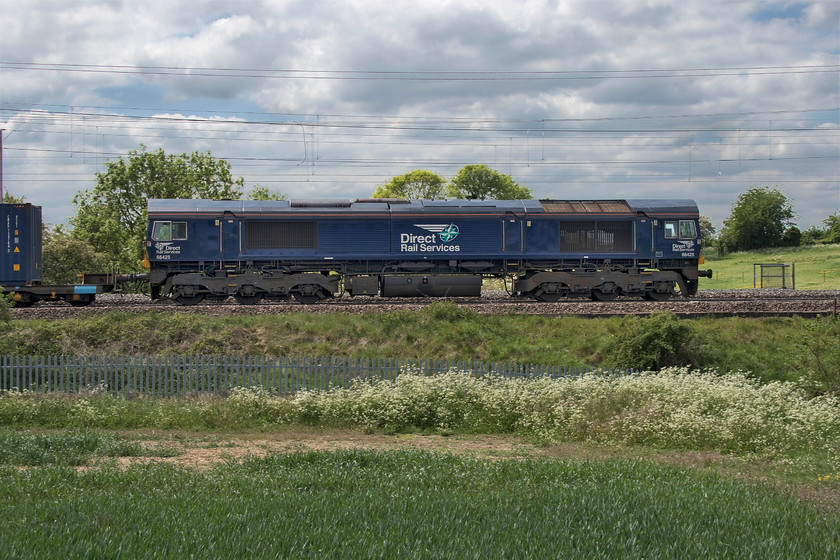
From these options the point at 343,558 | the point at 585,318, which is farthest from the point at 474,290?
the point at 343,558

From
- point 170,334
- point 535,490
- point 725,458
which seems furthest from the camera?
point 170,334

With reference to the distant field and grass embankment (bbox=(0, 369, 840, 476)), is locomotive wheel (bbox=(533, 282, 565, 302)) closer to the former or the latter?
grass embankment (bbox=(0, 369, 840, 476))

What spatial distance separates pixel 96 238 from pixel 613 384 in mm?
41467

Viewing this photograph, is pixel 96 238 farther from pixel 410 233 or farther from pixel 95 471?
pixel 95 471

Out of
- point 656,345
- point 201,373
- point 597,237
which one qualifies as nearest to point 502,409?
point 656,345

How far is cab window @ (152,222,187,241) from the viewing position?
2536 centimetres

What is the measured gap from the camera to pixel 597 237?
27312mm

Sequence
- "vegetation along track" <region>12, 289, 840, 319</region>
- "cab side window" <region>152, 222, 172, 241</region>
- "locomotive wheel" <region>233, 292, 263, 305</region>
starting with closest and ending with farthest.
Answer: "vegetation along track" <region>12, 289, 840, 319</region>
"cab side window" <region>152, 222, 172, 241</region>
"locomotive wheel" <region>233, 292, 263, 305</region>

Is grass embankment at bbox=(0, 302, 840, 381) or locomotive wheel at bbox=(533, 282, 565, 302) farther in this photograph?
locomotive wheel at bbox=(533, 282, 565, 302)

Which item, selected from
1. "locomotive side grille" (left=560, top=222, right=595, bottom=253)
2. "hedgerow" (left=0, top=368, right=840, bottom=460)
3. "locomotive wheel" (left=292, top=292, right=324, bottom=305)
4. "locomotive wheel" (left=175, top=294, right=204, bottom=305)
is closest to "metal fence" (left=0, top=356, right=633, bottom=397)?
"hedgerow" (left=0, top=368, right=840, bottom=460)

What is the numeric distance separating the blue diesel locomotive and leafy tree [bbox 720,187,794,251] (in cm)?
6350

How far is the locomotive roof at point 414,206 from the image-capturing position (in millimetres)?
25875

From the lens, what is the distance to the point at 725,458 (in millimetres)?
10500

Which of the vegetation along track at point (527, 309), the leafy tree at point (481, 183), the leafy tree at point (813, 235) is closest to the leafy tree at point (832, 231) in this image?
the leafy tree at point (813, 235)
